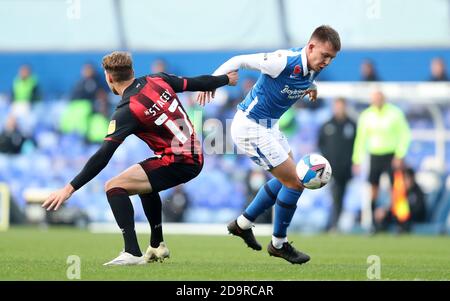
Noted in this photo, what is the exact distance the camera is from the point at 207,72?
17594 millimetres

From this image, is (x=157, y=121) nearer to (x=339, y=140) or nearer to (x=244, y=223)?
(x=244, y=223)

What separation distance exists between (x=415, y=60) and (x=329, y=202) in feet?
9.23

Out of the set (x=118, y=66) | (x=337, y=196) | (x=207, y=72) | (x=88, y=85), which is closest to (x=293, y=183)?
(x=118, y=66)

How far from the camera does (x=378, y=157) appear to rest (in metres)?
16.5

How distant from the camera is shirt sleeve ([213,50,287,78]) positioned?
9.09 m

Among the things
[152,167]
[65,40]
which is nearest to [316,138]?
[65,40]

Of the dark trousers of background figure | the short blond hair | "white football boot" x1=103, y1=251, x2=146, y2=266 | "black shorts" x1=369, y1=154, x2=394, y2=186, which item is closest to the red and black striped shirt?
the short blond hair

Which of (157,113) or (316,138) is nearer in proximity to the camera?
(157,113)

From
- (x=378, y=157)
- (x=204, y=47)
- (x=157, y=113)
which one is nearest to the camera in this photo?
(x=157, y=113)

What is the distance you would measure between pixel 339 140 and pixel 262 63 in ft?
25.6

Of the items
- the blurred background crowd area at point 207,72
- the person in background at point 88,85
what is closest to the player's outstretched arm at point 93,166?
the blurred background crowd area at point 207,72

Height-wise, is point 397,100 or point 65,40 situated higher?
point 65,40
